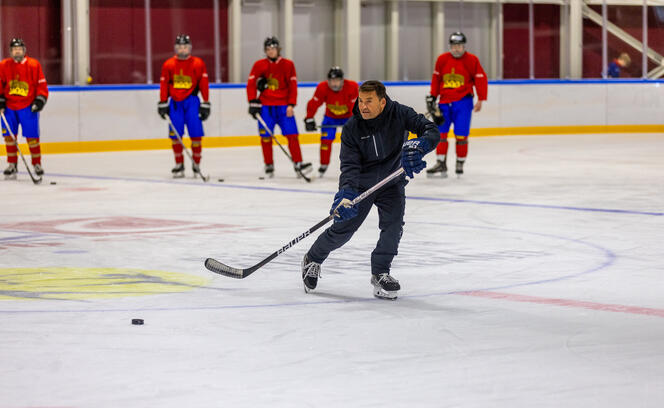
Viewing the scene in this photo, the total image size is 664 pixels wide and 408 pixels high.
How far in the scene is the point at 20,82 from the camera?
40.0ft

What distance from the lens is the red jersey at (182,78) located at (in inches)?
484

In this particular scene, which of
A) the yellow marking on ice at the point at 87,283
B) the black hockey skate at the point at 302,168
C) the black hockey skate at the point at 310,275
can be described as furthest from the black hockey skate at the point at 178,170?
the black hockey skate at the point at 310,275

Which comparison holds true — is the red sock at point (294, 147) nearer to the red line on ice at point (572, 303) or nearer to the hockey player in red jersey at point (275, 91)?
the hockey player in red jersey at point (275, 91)

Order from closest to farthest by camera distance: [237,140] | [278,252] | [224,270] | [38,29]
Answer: [278,252] < [224,270] < [38,29] < [237,140]

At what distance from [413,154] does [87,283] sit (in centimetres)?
174

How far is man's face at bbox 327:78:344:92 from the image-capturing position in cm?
1218

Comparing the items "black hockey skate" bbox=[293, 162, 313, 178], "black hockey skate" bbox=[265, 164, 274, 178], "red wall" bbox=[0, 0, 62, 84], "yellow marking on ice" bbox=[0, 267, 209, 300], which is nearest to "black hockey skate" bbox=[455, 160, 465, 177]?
"black hockey skate" bbox=[293, 162, 313, 178]

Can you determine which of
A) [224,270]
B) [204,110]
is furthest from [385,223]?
[204,110]

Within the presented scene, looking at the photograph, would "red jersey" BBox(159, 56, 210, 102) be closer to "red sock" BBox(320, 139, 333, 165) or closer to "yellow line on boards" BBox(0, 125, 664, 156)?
"red sock" BBox(320, 139, 333, 165)

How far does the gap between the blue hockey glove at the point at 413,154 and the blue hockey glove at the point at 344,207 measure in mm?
279

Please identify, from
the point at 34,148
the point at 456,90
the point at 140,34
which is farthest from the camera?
the point at 140,34

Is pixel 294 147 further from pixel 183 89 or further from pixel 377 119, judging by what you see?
pixel 377 119

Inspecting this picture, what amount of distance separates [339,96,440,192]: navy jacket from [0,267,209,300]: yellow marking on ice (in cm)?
95

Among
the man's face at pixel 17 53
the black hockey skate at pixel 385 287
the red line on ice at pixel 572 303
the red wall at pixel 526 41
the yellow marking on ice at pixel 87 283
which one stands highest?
the red wall at pixel 526 41
